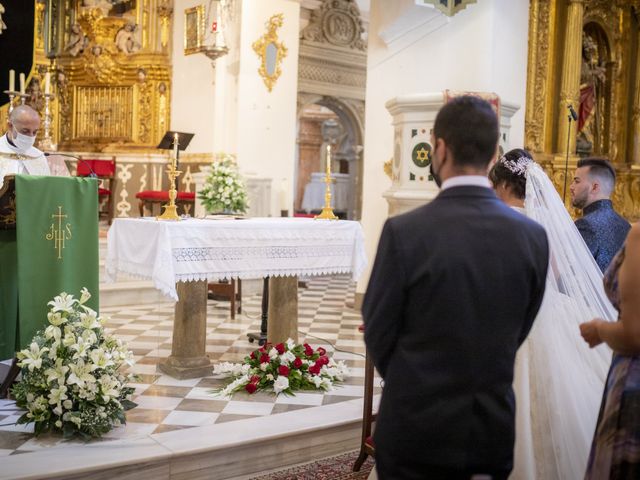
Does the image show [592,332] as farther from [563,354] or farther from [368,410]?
[368,410]

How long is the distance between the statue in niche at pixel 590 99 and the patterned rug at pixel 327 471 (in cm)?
818

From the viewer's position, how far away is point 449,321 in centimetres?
195

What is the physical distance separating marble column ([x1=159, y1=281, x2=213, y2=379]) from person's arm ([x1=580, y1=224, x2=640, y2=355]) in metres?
3.62

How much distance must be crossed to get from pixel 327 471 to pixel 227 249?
5.75 ft

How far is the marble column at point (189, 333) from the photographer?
5.41 m

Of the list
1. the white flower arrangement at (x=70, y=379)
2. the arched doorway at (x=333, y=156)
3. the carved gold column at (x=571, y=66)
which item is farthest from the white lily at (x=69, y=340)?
the arched doorway at (x=333, y=156)

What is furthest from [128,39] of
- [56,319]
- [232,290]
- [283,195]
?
[56,319]

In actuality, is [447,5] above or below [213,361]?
above

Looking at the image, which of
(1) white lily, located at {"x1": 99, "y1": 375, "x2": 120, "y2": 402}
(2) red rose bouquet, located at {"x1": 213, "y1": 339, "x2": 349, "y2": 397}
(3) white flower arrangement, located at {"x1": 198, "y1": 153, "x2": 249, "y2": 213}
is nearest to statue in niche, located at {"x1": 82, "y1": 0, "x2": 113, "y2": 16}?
(3) white flower arrangement, located at {"x1": 198, "y1": 153, "x2": 249, "y2": 213}

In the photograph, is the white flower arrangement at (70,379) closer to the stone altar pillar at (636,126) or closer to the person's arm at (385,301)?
the person's arm at (385,301)

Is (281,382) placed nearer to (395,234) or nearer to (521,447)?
(521,447)

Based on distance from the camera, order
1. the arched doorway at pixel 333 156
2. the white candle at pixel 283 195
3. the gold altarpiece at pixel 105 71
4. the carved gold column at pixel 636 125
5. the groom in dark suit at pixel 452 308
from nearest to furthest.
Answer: the groom in dark suit at pixel 452 308, the carved gold column at pixel 636 125, the white candle at pixel 283 195, the gold altarpiece at pixel 105 71, the arched doorway at pixel 333 156

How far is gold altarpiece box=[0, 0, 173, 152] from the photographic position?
12.6m

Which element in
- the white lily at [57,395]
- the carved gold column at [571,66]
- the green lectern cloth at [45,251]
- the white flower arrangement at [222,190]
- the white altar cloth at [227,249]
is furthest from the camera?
the carved gold column at [571,66]
